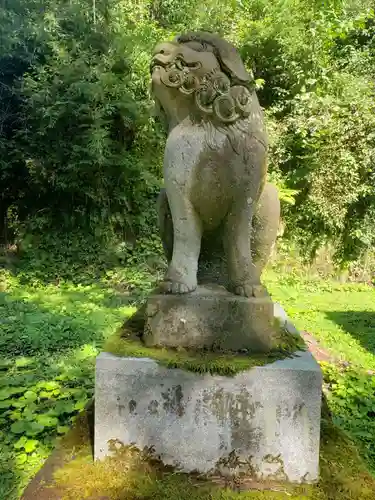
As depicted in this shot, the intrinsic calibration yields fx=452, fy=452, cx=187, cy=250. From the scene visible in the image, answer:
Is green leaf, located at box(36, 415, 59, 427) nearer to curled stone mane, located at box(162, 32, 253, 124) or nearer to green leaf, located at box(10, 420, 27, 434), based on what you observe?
green leaf, located at box(10, 420, 27, 434)

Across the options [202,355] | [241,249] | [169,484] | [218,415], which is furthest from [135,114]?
[169,484]

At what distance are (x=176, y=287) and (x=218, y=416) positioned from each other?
0.53 m

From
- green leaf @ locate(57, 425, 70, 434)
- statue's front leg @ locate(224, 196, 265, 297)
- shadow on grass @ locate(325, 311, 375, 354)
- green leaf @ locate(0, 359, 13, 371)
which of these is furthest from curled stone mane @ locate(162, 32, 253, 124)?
shadow on grass @ locate(325, 311, 375, 354)

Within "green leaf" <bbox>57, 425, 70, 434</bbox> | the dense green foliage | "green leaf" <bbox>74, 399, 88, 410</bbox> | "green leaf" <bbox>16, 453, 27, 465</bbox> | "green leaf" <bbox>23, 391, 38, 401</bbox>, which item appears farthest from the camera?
the dense green foliage

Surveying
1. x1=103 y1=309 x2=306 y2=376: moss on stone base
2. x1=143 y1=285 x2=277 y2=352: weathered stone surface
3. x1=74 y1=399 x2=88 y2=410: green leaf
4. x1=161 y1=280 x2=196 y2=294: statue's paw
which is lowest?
x1=74 y1=399 x2=88 y2=410: green leaf

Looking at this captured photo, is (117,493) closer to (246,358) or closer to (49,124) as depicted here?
(246,358)

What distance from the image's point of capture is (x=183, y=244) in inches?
75.8

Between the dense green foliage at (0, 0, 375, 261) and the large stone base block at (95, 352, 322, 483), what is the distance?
20.5 ft

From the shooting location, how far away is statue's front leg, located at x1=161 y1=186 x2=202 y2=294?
6.22 ft

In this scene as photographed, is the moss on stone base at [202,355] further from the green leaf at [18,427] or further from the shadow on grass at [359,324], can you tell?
the shadow on grass at [359,324]

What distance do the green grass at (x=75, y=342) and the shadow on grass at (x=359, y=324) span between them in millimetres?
12

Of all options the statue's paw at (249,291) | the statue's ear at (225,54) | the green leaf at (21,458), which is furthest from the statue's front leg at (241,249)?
the green leaf at (21,458)

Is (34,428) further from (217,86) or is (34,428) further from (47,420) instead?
(217,86)

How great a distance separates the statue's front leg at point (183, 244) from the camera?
1.89m
